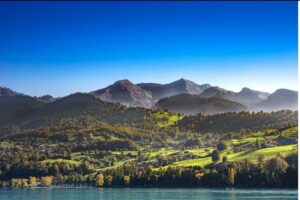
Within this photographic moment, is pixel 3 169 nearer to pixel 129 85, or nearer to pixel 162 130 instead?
pixel 162 130

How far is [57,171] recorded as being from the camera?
51062mm

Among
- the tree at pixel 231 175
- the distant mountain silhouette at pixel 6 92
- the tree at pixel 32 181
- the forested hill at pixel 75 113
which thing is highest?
the distant mountain silhouette at pixel 6 92

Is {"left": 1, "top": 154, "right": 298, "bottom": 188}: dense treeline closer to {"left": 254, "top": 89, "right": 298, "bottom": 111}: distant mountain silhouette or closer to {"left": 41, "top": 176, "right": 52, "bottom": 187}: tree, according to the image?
{"left": 41, "top": 176, "right": 52, "bottom": 187}: tree

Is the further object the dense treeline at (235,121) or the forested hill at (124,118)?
the forested hill at (124,118)

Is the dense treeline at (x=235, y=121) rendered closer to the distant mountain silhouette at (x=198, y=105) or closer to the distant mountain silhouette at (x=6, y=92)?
the distant mountain silhouette at (x=198, y=105)

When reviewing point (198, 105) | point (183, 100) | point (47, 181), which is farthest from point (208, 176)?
point (183, 100)

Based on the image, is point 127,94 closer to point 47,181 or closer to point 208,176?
point 47,181

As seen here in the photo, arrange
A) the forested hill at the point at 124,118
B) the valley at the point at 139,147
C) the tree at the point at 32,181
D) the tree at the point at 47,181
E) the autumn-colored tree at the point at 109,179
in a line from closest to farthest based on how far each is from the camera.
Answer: the valley at the point at 139,147
the autumn-colored tree at the point at 109,179
the tree at the point at 32,181
the tree at the point at 47,181
the forested hill at the point at 124,118

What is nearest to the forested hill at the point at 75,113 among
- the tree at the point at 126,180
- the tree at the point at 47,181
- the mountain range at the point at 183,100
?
the mountain range at the point at 183,100

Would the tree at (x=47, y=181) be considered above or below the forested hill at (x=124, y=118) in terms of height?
below

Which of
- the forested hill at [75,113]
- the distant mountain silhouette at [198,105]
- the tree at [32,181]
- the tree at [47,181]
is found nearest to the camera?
the tree at [32,181]

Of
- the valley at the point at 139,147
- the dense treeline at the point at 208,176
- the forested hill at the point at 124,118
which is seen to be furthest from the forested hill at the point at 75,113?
the dense treeline at the point at 208,176

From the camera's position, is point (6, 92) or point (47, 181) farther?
point (6, 92)

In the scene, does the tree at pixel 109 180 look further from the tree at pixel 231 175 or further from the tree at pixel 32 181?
the tree at pixel 231 175
